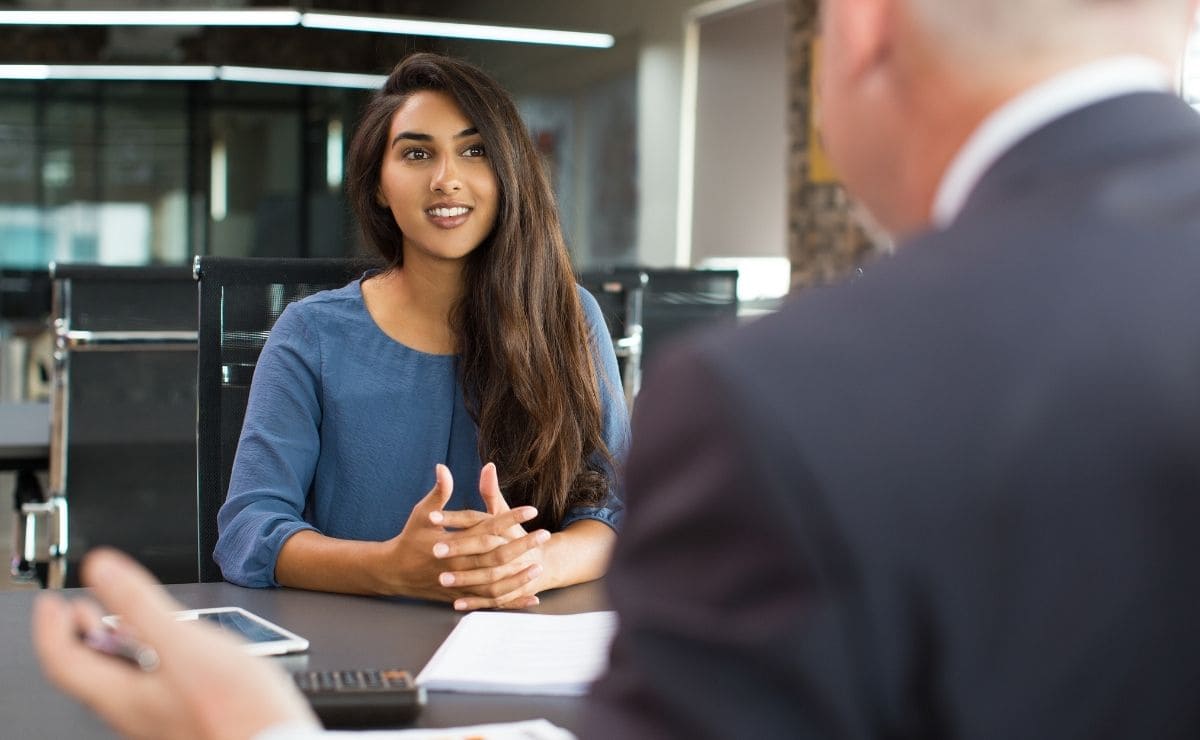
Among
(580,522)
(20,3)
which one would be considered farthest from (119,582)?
(20,3)

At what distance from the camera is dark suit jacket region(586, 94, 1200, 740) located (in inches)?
14.8

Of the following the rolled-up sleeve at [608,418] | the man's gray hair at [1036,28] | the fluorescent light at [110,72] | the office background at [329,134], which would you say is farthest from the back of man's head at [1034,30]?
the fluorescent light at [110,72]

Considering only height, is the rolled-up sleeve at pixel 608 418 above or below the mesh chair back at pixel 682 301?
below

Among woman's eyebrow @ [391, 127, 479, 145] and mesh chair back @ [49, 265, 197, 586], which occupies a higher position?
woman's eyebrow @ [391, 127, 479, 145]

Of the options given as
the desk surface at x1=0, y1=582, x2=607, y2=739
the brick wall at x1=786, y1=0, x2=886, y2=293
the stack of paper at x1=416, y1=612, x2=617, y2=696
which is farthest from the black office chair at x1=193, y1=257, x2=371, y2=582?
the brick wall at x1=786, y1=0, x2=886, y2=293

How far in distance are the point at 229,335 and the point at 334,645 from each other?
726 mm

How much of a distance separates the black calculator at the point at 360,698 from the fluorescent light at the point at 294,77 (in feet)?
28.0

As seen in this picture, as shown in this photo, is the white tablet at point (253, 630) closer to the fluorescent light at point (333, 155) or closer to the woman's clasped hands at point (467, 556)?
the woman's clasped hands at point (467, 556)

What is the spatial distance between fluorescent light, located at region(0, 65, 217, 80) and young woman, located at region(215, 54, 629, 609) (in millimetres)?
7942

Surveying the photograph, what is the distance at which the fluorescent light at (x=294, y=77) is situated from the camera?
9.22 m

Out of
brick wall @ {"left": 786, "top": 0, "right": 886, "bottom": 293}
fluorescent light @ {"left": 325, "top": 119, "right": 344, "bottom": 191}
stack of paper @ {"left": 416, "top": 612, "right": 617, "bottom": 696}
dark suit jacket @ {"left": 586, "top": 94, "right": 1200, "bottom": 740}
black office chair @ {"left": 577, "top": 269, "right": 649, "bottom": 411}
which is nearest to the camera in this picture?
dark suit jacket @ {"left": 586, "top": 94, "right": 1200, "bottom": 740}

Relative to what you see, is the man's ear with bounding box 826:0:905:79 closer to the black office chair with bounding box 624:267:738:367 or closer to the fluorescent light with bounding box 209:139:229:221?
the black office chair with bounding box 624:267:738:367

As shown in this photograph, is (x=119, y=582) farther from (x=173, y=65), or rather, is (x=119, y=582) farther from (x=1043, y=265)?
(x=173, y=65)

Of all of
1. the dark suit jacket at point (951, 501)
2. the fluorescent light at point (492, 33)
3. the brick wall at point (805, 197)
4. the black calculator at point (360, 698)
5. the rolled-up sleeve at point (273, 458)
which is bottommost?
the black calculator at point (360, 698)
